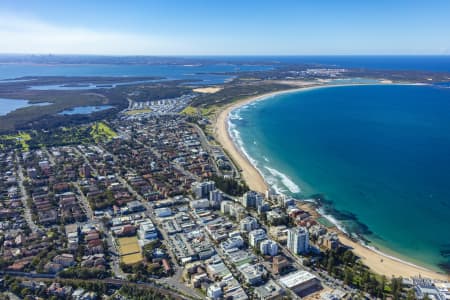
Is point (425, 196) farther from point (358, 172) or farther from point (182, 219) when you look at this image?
point (182, 219)

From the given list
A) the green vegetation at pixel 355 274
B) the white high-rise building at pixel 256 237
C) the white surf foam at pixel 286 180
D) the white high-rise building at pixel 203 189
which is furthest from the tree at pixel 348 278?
the white high-rise building at pixel 203 189

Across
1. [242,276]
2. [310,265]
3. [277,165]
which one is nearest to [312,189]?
[277,165]

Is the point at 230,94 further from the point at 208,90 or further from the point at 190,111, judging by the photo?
the point at 190,111

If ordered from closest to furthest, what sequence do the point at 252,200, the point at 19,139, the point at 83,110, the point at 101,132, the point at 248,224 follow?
the point at 248,224 → the point at 252,200 → the point at 19,139 → the point at 101,132 → the point at 83,110

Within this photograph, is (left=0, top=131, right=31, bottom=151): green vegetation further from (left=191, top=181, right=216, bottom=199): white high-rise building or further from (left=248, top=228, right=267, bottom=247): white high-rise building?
(left=248, top=228, right=267, bottom=247): white high-rise building

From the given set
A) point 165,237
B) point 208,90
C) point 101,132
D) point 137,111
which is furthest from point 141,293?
point 208,90

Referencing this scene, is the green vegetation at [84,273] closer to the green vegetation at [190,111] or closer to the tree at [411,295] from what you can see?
the tree at [411,295]

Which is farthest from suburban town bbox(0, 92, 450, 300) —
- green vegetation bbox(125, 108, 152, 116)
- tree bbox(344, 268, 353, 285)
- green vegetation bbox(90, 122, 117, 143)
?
green vegetation bbox(125, 108, 152, 116)
